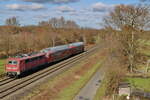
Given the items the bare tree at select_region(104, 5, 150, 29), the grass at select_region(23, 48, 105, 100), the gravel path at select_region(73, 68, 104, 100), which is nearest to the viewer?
the gravel path at select_region(73, 68, 104, 100)

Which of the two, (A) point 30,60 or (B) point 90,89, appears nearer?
(B) point 90,89

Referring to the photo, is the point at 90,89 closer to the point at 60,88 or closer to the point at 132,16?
the point at 60,88

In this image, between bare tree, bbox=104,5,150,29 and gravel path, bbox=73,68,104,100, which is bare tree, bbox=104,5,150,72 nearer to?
bare tree, bbox=104,5,150,29

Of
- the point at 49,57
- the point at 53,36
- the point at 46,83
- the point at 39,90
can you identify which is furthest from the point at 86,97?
the point at 53,36

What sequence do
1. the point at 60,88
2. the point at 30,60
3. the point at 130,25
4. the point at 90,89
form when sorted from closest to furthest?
the point at 90,89 < the point at 60,88 < the point at 30,60 < the point at 130,25

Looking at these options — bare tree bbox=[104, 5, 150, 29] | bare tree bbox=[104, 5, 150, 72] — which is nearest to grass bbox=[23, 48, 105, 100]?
bare tree bbox=[104, 5, 150, 72]

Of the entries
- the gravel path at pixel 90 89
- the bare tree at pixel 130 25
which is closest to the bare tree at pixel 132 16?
the bare tree at pixel 130 25

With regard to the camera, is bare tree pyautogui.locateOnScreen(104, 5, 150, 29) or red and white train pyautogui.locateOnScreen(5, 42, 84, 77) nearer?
red and white train pyautogui.locateOnScreen(5, 42, 84, 77)

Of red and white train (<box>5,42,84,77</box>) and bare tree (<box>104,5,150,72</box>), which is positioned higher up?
bare tree (<box>104,5,150,72</box>)

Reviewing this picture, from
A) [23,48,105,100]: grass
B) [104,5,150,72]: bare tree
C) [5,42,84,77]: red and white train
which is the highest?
[104,5,150,72]: bare tree

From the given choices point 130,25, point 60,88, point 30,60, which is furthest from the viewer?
point 130,25

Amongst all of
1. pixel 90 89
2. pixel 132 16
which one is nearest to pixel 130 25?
pixel 132 16

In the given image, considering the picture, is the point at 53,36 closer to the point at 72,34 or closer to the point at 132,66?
the point at 72,34

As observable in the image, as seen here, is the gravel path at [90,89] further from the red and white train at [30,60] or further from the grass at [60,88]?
the red and white train at [30,60]
